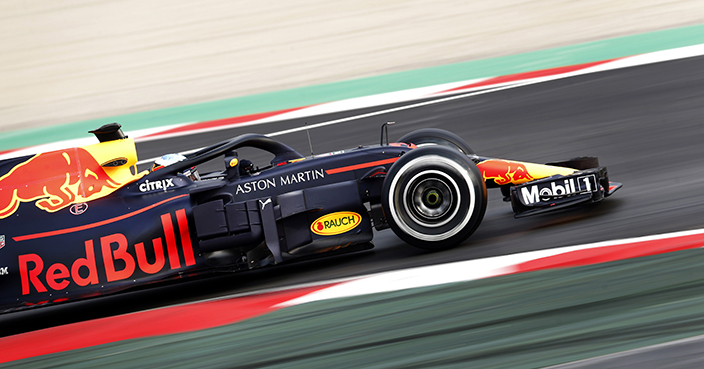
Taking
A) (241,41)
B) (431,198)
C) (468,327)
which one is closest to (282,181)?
(431,198)

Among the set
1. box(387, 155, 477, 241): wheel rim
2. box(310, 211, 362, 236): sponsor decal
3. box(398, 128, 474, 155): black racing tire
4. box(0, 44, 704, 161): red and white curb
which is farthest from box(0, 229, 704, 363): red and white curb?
box(0, 44, 704, 161): red and white curb

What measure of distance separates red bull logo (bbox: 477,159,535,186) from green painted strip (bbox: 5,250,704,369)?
3.24 ft

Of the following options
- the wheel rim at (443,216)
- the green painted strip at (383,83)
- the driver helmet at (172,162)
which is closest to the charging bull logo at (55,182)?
the driver helmet at (172,162)

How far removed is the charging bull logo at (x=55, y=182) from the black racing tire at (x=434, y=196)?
81.3 inches

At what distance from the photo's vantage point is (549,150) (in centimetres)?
757

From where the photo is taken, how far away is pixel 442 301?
423 cm

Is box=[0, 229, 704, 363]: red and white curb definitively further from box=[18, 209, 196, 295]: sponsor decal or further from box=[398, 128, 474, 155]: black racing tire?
box=[398, 128, 474, 155]: black racing tire

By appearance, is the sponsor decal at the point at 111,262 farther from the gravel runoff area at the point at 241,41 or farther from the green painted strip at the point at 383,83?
the gravel runoff area at the point at 241,41

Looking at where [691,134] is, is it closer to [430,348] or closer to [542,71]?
[542,71]

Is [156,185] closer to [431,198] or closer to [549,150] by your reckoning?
[431,198]

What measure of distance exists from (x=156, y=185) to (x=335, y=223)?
134 centimetres

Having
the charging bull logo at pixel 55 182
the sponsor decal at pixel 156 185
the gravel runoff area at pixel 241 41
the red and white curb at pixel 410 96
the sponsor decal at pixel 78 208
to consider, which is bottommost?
the sponsor decal at pixel 78 208

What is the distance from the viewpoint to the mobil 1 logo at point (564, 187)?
4.95m

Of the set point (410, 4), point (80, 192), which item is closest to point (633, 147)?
point (80, 192)
